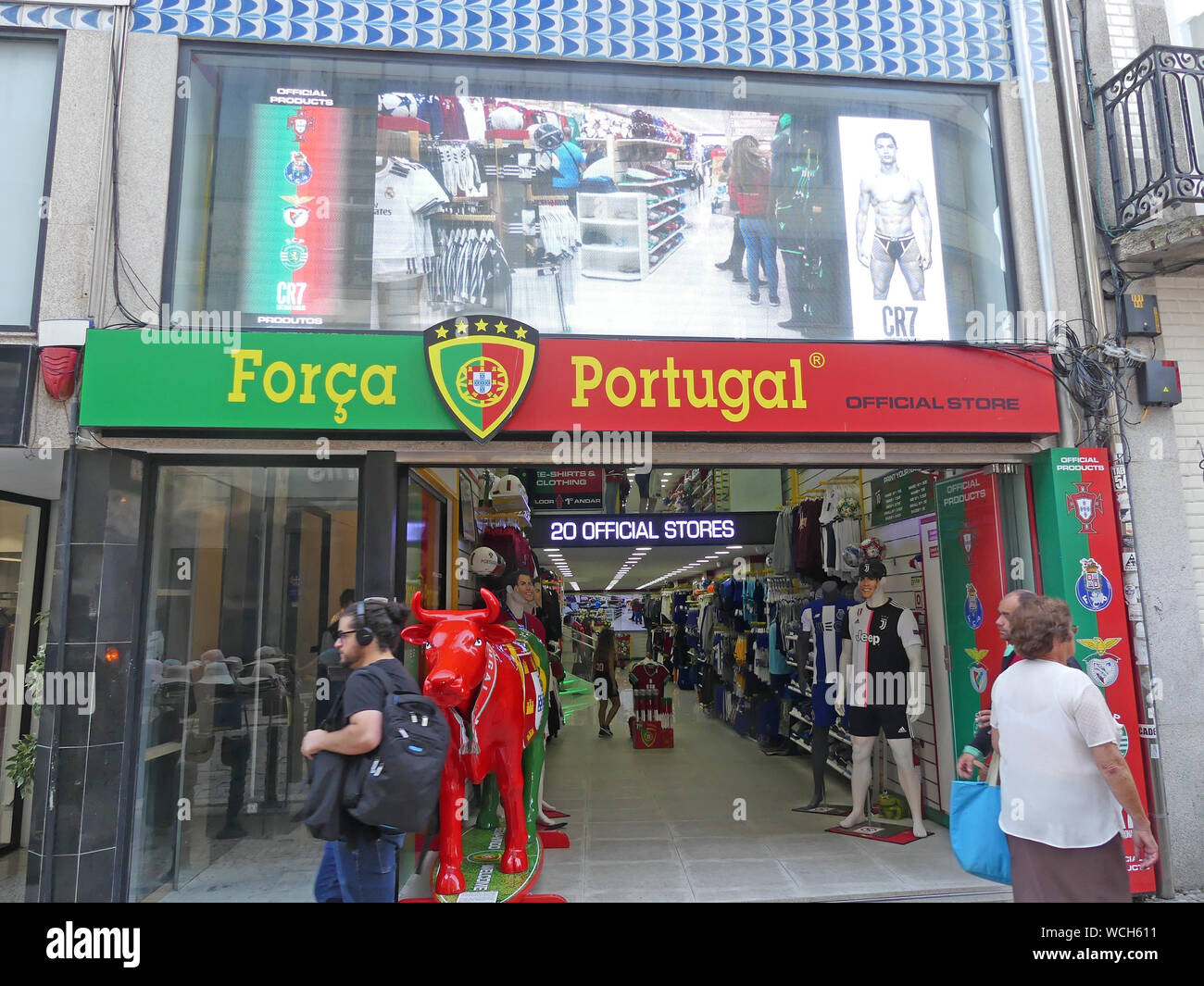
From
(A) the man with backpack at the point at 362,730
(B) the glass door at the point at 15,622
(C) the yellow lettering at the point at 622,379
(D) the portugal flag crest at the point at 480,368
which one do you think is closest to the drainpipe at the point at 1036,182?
(C) the yellow lettering at the point at 622,379

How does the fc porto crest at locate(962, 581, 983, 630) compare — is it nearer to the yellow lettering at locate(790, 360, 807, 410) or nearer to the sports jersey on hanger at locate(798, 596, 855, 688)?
the sports jersey on hanger at locate(798, 596, 855, 688)

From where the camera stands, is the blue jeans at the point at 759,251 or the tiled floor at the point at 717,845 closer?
the tiled floor at the point at 717,845

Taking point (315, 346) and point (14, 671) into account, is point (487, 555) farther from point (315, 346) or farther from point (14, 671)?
point (14, 671)

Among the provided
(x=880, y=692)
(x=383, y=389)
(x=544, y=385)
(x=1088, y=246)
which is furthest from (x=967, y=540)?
(x=383, y=389)

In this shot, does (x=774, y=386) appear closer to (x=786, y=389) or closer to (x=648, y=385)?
(x=786, y=389)

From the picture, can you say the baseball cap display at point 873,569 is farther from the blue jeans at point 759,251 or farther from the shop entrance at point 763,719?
the blue jeans at point 759,251

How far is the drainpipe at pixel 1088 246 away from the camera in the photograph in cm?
462

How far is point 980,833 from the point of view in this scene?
3102 mm

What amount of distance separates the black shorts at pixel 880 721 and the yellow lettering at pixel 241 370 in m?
4.77

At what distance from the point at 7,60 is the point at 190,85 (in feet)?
3.58

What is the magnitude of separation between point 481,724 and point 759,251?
12.2ft

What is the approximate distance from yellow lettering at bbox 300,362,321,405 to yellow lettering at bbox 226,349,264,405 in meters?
0.25

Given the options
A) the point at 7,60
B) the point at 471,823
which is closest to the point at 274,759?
the point at 471,823
